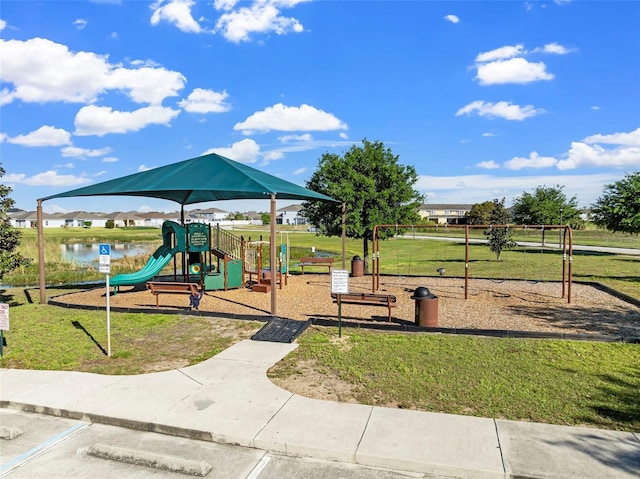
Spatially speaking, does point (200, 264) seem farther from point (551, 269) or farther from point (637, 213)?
point (637, 213)

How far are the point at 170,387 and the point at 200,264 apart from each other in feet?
33.6

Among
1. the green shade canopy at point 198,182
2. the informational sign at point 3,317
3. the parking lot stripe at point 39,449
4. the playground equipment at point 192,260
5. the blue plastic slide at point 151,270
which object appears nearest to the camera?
the parking lot stripe at point 39,449

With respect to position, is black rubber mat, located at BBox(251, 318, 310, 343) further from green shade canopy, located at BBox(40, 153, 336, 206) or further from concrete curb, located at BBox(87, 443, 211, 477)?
concrete curb, located at BBox(87, 443, 211, 477)

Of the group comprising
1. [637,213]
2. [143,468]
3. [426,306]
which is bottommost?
[143,468]

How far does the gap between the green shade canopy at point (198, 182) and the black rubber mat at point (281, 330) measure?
3485 millimetres

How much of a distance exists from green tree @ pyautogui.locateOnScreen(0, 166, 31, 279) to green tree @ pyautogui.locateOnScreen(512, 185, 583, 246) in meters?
39.7

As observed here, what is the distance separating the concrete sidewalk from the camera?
4812mm

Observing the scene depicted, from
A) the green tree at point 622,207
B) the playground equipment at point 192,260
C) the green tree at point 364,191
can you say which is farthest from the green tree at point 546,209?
the playground equipment at point 192,260

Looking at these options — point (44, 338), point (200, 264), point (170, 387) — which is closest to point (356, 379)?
point (170, 387)

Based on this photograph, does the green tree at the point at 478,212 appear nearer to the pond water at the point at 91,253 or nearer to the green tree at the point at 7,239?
the pond water at the point at 91,253

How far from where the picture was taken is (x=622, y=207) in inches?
874

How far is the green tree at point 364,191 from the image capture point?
2125 centimetres

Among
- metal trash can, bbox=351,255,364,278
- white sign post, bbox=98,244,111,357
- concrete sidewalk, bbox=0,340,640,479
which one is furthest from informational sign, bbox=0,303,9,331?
metal trash can, bbox=351,255,364,278

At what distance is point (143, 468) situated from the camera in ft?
16.2
